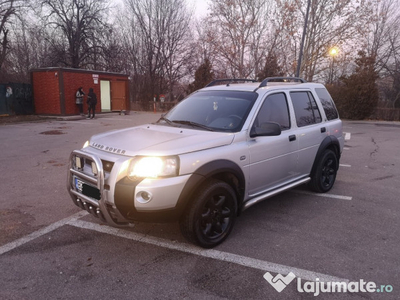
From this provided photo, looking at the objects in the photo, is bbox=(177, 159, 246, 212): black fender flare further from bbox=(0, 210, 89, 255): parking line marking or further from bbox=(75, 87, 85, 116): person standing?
bbox=(75, 87, 85, 116): person standing

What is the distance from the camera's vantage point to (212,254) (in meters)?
3.30

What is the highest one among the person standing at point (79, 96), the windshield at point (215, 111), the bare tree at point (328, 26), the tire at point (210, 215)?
the bare tree at point (328, 26)

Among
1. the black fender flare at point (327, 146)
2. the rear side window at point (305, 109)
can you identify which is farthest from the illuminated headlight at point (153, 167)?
the black fender flare at point (327, 146)

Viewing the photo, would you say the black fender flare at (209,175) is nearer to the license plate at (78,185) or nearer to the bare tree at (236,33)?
the license plate at (78,185)

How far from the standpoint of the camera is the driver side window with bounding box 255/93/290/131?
4.01m

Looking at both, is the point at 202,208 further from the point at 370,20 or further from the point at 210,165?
the point at 370,20

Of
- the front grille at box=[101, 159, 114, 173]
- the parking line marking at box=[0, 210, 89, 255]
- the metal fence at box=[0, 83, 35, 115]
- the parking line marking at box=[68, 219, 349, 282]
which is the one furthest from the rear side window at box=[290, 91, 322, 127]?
the metal fence at box=[0, 83, 35, 115]

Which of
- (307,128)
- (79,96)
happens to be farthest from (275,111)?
(79,96)

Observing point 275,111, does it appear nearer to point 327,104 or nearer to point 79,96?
point 327,104

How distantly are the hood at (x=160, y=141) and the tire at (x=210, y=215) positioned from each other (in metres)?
0.46

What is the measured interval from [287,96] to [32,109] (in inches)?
782

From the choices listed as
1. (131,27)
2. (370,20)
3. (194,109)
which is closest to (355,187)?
(194,109)

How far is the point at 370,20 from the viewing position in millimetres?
24609

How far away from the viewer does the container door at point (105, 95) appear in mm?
22508
